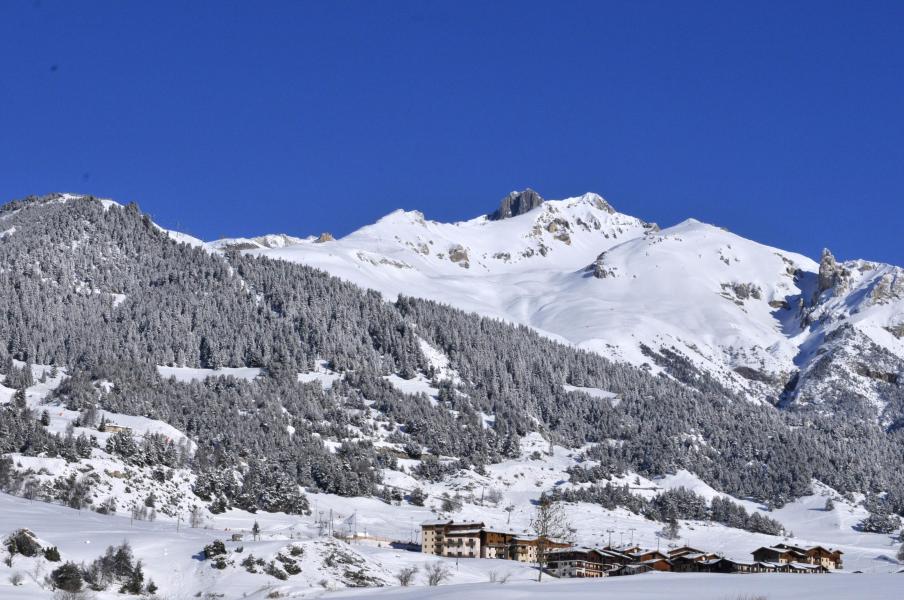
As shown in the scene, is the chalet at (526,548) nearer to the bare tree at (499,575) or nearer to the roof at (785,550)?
the bare tree at (499,575)

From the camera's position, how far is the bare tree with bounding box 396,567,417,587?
443ft

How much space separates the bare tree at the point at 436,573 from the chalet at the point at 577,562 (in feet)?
81.3

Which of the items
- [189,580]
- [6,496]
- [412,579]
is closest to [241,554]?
[189,580]

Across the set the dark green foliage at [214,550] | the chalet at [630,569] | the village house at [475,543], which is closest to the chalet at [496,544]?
the village house at [475,543]

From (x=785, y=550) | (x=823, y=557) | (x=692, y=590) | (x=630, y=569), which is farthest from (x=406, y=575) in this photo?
(x=823, y=557)

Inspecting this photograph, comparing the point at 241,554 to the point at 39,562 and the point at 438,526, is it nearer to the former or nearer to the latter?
the point at 39,562

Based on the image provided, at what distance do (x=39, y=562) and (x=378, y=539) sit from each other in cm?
7355

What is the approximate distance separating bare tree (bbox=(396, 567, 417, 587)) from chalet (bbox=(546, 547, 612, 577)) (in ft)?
100

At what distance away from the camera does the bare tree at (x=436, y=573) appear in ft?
447

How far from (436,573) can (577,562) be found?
3584cm

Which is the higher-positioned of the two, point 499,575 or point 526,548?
point 526,548

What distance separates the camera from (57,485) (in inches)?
7151

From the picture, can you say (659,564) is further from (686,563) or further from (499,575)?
(499,575)

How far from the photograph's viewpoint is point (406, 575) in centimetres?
13788
